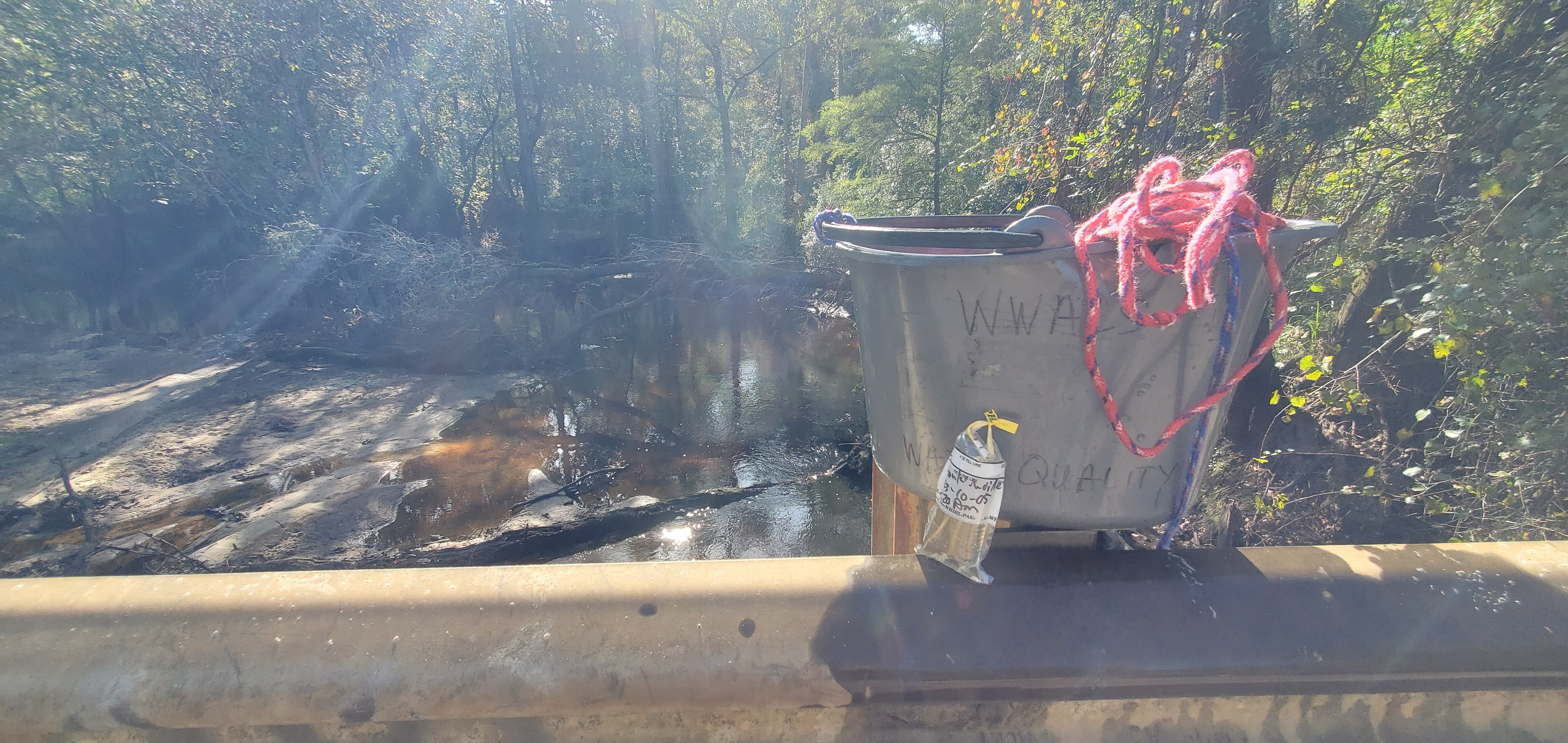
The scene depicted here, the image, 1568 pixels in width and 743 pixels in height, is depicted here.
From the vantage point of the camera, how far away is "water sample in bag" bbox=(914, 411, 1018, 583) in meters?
1.21

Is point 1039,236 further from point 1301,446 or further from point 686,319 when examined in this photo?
point 686,319

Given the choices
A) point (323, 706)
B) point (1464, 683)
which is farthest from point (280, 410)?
point (1464, 683)

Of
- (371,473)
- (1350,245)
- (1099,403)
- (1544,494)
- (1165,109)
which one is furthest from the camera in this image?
(371,473)

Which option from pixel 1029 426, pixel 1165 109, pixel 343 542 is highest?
pixel 1165 109

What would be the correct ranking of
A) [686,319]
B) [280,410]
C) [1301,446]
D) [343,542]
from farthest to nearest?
[686,319], [280,410], [343,542], [1301,446]

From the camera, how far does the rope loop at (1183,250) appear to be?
1.01 metres

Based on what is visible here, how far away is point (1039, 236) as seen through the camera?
44.8 inches

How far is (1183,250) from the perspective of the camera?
109cm

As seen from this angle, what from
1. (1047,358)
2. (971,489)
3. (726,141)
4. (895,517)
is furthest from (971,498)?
(726,141)

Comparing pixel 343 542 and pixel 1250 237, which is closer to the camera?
pixel 1250 237

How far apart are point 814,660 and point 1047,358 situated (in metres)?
0.70

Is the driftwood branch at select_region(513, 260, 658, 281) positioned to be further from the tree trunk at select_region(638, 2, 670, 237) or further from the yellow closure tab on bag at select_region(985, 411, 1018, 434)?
the yellow closure tab on bag at select_region(985, 411, 1018, 434)

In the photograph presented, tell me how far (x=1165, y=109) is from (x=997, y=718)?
4.65 meters

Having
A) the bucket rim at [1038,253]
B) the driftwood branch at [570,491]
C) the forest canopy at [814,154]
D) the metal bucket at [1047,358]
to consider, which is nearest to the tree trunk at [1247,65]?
the forest canopy at [814,154]
